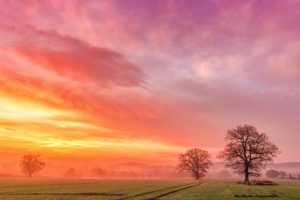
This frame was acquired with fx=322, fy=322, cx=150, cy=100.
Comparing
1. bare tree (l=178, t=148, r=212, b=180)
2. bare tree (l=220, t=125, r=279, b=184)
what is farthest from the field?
bare tree (l=178, t=148, r=212, b=180)

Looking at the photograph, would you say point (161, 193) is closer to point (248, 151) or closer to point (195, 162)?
point (248, 151)

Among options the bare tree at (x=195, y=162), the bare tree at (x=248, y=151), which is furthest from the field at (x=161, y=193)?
the bare tree at (x=195, y=162)

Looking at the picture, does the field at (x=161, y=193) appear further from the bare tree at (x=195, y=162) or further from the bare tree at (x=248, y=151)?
the bare tree at (x=195, y=162)

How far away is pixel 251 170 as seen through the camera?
10212 centimetres

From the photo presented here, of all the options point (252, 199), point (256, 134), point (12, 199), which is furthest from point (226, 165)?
point (12, 199)

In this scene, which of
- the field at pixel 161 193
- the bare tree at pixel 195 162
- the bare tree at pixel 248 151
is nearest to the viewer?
the field at pixel 161 193

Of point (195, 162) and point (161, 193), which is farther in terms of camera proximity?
point (195, 162)

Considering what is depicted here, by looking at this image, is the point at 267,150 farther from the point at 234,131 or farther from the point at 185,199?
the point at 185,199

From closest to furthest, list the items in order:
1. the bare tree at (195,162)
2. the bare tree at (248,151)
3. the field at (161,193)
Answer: the field at (161,193) < the bare tree at (248,151) < the bare tree at (195,162)

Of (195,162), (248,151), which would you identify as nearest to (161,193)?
(248,151)

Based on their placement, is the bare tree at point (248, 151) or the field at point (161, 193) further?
the bare tree at point (248, 151)

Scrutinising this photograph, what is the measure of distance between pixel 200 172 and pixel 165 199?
118732 millimetres

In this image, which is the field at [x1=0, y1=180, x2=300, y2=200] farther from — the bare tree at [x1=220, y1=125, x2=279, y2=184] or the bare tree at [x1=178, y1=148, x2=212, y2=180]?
the bare tree at [x1=178, y1=148, x2=212, y2=180]

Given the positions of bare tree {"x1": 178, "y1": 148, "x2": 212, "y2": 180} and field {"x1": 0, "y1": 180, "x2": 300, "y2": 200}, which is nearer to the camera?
field {"x1": 0, "y1": 180, "x2": 300, "y2": 200}
